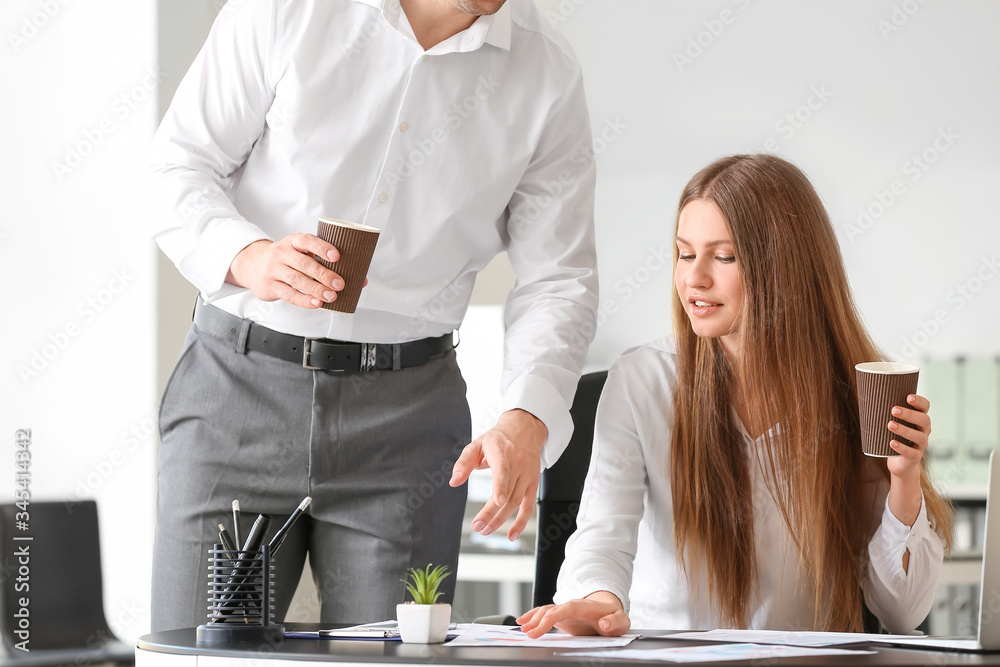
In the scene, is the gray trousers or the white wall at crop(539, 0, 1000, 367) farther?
the white wall at crop(539, 0, 1000, 367)

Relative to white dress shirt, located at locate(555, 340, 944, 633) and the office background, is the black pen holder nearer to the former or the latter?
white dress shirt, located at locate(555, 340, 944, 633)

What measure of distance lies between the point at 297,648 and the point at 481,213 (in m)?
0.86

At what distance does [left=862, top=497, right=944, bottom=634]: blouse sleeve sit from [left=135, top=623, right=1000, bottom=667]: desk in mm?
513

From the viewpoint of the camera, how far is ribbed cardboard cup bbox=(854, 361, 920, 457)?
4.21 ft

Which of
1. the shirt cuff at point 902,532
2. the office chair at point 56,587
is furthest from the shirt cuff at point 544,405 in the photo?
the office chair at point 56,587

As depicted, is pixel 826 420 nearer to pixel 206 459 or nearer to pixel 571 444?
pixel 571 444

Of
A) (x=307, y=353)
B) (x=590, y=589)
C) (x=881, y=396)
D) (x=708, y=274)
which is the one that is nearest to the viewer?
(x=881, y=396)

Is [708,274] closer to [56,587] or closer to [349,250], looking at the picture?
[349,250]

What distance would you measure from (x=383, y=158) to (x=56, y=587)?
160cm

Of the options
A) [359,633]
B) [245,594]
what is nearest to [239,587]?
[245,594]

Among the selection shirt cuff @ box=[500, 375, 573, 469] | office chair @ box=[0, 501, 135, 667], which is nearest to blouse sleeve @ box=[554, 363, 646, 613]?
shirt cuff @ box=[500, 375, 573, 469]

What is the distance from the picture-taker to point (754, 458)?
1.71 m

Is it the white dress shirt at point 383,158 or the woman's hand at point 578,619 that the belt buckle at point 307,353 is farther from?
the woman's hand at point 578,619

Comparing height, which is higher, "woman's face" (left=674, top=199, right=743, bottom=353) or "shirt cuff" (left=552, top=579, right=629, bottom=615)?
"woman's face" (left=674, top=199, right=743, bottom=353)
